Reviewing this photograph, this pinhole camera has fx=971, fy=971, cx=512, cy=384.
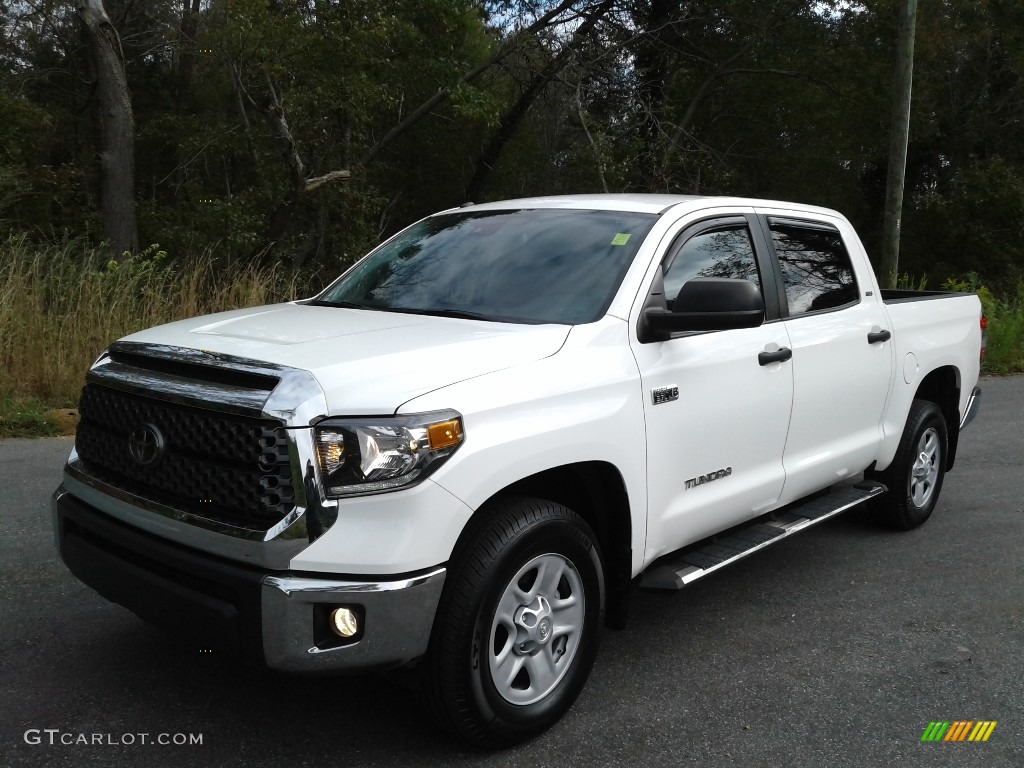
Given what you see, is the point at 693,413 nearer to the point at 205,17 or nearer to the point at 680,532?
the point at 680,532

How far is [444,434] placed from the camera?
2.92 m

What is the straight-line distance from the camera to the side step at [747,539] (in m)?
3.82

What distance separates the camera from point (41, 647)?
3867 mm

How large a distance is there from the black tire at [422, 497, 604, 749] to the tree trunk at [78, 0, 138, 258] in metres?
15.0

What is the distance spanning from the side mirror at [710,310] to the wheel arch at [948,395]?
2.89m

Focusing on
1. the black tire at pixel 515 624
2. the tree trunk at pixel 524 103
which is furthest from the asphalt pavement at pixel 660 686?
the tree trunk at pixel 524 103

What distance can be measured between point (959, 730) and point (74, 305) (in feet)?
27.3

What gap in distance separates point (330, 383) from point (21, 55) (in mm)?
26470

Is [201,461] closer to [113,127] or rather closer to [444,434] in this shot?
[444,434]

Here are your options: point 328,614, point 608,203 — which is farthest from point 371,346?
point 608,203

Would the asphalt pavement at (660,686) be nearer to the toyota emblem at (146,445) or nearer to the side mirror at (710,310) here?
the toyota emblem at (146,445)

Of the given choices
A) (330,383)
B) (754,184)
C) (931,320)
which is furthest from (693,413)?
(754,184)

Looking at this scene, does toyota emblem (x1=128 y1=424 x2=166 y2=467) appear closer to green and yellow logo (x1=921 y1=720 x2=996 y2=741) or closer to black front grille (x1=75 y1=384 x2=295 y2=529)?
black front grille (x1=75 y1=384 x2=295 y2=529)

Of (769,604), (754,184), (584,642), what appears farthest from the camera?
(754,184)
